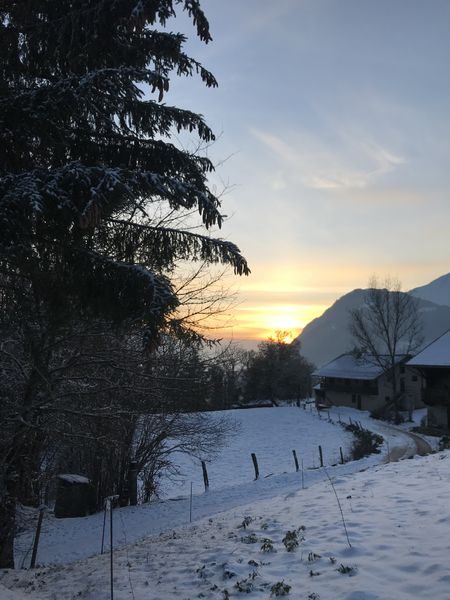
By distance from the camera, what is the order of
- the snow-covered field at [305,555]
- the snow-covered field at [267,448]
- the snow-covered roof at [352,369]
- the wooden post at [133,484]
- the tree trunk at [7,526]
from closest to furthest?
the snow-covered field at [305,555] < the tree trunk at [7,526] < the wooden post at [133,484] < the snow-covered field at [267,448] < the snow-covered roof at [352,369]

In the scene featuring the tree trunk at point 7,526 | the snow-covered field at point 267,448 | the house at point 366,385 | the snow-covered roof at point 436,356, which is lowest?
the snow-covered field at point 267,448

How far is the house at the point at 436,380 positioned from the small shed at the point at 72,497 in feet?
80.9

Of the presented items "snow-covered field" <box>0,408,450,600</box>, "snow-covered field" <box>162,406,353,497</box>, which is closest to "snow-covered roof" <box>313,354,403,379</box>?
"snow-covered field" <box>162,406,353,497</box>

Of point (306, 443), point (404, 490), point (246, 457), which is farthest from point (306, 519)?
point (306, 443)

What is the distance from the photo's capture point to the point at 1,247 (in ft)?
15.5

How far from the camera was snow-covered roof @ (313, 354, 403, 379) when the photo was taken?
5641 centimetres

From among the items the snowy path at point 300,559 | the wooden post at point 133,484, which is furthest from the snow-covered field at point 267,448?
the snowy path at point 300,559

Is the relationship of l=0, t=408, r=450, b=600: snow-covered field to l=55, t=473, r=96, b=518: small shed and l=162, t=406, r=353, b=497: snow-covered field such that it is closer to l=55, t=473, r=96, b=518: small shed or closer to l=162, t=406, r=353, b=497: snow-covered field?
l=55, t=473, r=96, b=518: small shed

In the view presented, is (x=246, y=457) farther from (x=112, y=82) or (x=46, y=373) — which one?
(x=112, y=82)

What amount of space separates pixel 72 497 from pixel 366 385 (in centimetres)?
4596

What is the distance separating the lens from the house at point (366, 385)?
5522 cm

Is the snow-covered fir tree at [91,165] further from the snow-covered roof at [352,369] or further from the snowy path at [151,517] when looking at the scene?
→ the snow-covered roof at [352,369]

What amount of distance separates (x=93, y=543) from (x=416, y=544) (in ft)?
32.7

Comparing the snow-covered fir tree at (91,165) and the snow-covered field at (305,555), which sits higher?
the snow-covered fir tree at (91,165)
